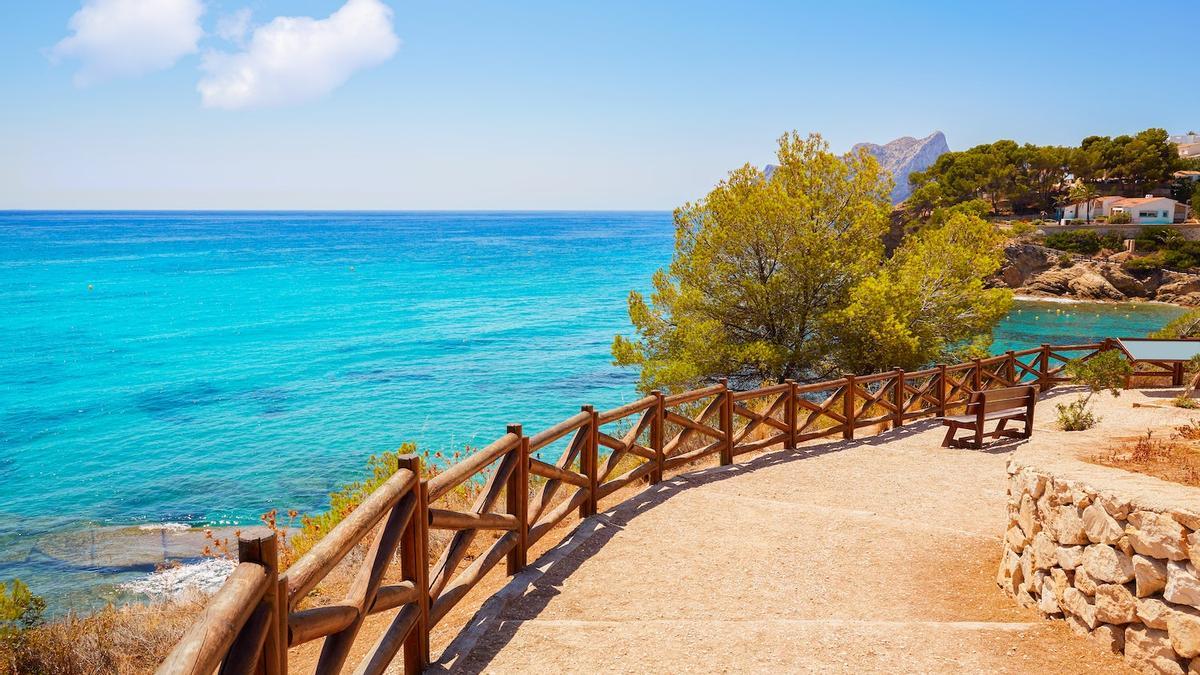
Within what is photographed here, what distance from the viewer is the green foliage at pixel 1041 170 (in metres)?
73.2

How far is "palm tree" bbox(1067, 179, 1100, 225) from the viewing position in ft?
233

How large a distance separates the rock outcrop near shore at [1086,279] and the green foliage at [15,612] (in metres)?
61.5

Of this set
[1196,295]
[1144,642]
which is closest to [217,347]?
[1144,642]

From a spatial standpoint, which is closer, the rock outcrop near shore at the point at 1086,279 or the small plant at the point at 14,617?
the small plant at the point at 14,617

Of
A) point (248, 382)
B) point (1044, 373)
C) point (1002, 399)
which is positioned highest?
point (1002, 399)

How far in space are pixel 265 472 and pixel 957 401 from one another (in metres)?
17.1

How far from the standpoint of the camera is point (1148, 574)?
15.1ft

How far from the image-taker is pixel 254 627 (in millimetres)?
2918

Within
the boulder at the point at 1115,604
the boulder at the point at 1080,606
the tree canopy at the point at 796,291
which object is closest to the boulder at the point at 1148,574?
the boulder at the point at 1115,604

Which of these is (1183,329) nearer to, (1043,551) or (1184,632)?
(1043,551)

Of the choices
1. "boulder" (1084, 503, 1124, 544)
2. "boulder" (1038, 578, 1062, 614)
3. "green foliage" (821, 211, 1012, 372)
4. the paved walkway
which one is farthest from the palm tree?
"boulder" (1084, 503, 1124, 544)

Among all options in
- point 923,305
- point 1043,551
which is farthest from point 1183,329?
point 1043,551

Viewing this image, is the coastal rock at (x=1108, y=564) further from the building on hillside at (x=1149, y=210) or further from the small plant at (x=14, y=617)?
the building on hillside at (x=1149, y=210)

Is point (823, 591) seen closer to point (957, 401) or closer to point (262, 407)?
point (957, 401)
